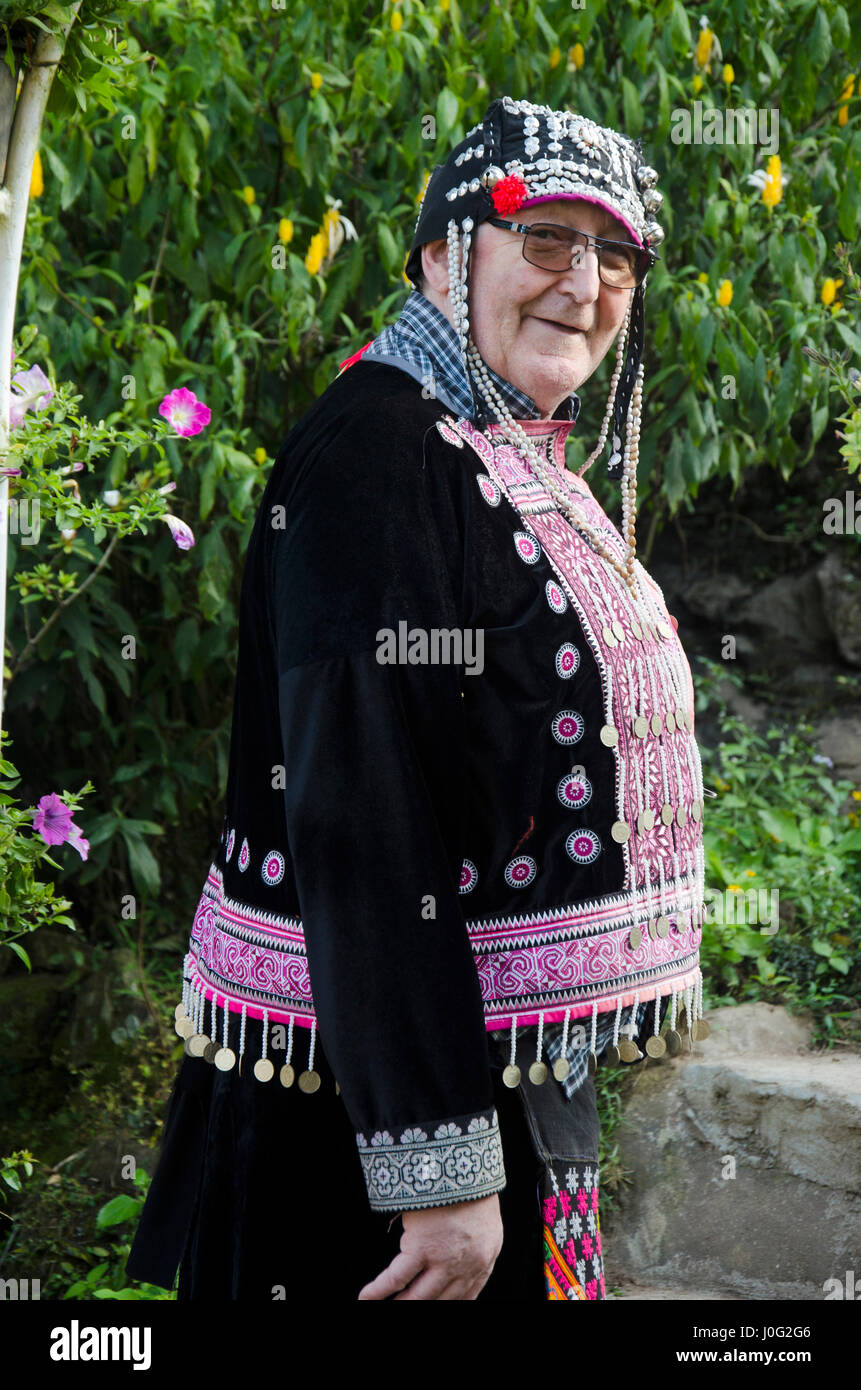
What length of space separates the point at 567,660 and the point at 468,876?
263 mm

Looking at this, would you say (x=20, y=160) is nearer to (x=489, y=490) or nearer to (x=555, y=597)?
(x=489, y=490)

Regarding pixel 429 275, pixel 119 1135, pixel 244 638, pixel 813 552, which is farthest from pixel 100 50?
pixel 813 552

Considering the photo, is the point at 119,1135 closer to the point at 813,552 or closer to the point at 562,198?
the point at 562,198

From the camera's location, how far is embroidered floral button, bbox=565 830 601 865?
1544 mm

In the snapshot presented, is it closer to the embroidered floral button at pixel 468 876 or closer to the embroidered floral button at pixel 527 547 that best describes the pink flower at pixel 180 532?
the embroidered floral button at pixel 527 547

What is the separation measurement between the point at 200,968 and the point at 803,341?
256 cm

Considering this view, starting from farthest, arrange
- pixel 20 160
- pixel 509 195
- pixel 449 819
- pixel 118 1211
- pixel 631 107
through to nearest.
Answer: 1. pixel 631 107
2. pixel 118 1211
3. pixel 20 160
4. pixel 509 195
5. pixel 449 819

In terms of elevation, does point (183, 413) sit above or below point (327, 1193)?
above

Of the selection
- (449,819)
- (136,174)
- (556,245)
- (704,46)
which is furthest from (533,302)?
(704,46)

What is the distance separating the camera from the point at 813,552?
6.53 m

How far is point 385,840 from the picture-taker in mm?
1387

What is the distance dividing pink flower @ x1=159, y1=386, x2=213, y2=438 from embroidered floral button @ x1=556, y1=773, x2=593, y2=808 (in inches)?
53.2

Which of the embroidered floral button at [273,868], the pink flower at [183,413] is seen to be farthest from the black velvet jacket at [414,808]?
the pink flower at [183,413]

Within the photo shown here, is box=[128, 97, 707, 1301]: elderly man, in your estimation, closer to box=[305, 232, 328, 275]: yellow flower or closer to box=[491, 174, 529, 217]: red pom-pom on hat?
box=[491, 174, 529, 217]: red pom-pom on hat
